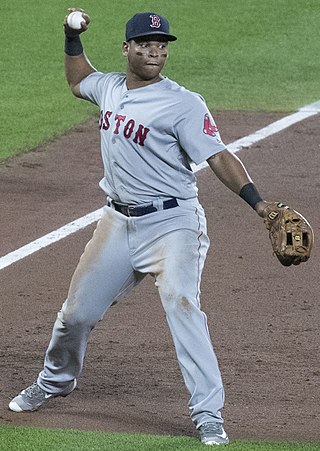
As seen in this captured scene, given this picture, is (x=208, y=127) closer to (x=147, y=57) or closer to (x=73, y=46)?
(x=147, y=57)

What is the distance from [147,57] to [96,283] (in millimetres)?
1110

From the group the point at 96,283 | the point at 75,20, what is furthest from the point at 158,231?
the point at 75,20

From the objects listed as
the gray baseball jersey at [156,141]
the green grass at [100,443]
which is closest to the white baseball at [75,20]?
the gray baseball jersey at [156,141]

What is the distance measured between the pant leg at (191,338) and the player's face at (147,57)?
2.82ft

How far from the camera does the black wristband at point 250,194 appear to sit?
20.7 ft

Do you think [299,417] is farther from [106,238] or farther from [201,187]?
[201,187]

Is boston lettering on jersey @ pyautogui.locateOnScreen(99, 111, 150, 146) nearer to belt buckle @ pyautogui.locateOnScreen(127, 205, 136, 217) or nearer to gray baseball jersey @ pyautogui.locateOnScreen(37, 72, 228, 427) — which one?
gray baseball jersey @ pyautogui.locateOnScreen(37, 72, 228, 427)

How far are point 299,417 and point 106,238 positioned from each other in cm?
130

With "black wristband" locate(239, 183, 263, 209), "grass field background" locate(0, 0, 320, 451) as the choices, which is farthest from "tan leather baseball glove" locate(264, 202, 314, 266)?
"grass field background" locate(0, 0, 320, 451)

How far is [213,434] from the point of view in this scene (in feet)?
20.5

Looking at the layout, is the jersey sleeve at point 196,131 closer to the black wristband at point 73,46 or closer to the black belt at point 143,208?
the black belt at point 143,208

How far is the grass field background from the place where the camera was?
46.1 ft

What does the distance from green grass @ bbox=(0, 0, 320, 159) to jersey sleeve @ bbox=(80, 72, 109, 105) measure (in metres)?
5.36

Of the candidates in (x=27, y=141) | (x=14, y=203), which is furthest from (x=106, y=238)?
(x=27, y=141)
